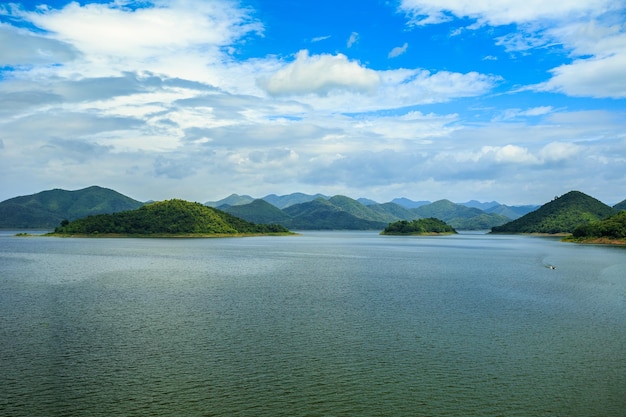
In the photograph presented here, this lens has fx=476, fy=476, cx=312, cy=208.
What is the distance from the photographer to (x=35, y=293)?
134 ft

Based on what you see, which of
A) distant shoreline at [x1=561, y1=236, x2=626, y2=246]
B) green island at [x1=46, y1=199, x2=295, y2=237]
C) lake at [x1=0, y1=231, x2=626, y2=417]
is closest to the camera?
lake at [x1=0, y1=231, x2=626, y2=417]

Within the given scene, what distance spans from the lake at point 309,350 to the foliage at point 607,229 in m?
108

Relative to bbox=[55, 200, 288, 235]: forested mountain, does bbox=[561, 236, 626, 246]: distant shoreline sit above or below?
below

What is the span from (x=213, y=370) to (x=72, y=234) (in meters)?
184

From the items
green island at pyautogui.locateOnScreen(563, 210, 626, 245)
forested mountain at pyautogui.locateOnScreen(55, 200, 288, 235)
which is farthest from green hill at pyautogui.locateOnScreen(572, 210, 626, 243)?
forested mountain at pyautogui.locateOnScreen(55, 200, 288, 235)

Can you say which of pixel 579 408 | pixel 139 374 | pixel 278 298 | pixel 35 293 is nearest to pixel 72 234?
pixel 35 293

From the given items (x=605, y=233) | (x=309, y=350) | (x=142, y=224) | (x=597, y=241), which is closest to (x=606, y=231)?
(x=605, y=233)

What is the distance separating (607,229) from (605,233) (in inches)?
78.6

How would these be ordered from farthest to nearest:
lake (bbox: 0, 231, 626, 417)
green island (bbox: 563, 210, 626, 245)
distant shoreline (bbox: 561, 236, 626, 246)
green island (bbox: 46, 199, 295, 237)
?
green island (bbox: 46, 199, 295, 237)
distant shoreline (bbox: 561, 236, 626, 246)
green island (bbox: 563, 210, 626, 245)
lake (bbox: 0, 231, 626, 417)

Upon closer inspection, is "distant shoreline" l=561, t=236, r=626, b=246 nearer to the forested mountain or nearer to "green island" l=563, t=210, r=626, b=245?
"green island" l=563, t=210, r=626, b=245

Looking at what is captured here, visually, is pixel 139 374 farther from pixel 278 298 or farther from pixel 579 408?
pixel 278 298

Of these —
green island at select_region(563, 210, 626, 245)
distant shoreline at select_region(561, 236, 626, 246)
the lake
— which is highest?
green island at select_region(563, 210, 626, 245)

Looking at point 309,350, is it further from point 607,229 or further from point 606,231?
point 606,231

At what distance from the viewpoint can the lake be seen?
56.4ft
